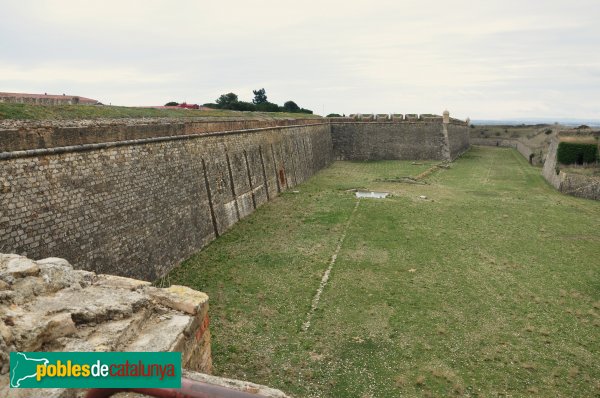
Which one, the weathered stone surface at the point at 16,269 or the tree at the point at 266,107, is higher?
the tree at the point at 266,107

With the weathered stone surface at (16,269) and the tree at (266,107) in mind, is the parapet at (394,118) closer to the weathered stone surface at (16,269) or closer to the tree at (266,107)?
the tree at (266,107)

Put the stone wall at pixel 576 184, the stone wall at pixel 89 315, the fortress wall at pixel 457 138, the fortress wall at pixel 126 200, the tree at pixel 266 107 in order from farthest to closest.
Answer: the tree at pixel 266 107, the fortress wall at pixel 457 138, the stone wall at pixel 576 184, the fortress wall at pixel 126 200, the stone wall at pixel 89 315

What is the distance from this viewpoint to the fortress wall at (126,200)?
26.4ft

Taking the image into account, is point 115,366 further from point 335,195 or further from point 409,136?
point 409,136

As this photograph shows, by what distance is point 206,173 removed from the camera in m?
15.3

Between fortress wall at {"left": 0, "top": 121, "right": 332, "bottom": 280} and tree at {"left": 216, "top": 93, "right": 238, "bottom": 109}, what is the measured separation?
21.5m

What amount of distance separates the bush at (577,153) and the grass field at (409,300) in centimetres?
984

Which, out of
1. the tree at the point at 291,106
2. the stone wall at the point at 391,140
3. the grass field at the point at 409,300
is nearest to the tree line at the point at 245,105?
the tree at the point at 291,106

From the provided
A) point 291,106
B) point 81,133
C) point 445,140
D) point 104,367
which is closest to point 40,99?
point 81,133

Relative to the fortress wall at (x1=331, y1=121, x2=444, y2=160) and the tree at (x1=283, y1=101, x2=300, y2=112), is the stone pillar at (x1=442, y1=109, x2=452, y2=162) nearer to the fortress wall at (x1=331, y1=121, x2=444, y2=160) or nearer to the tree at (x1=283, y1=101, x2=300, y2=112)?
the fortress wall at (x1=331, y1=121, x2=444, y2=160)

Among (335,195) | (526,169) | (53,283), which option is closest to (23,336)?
(53,283)

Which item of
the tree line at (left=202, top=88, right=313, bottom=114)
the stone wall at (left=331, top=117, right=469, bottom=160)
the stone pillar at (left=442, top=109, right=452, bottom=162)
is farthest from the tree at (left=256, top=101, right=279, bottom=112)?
the stone pillar at (left=442, top=109, right=452, bottom=162)

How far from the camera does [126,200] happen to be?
10.8 metres

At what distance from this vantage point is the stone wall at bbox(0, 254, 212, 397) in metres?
4.15
